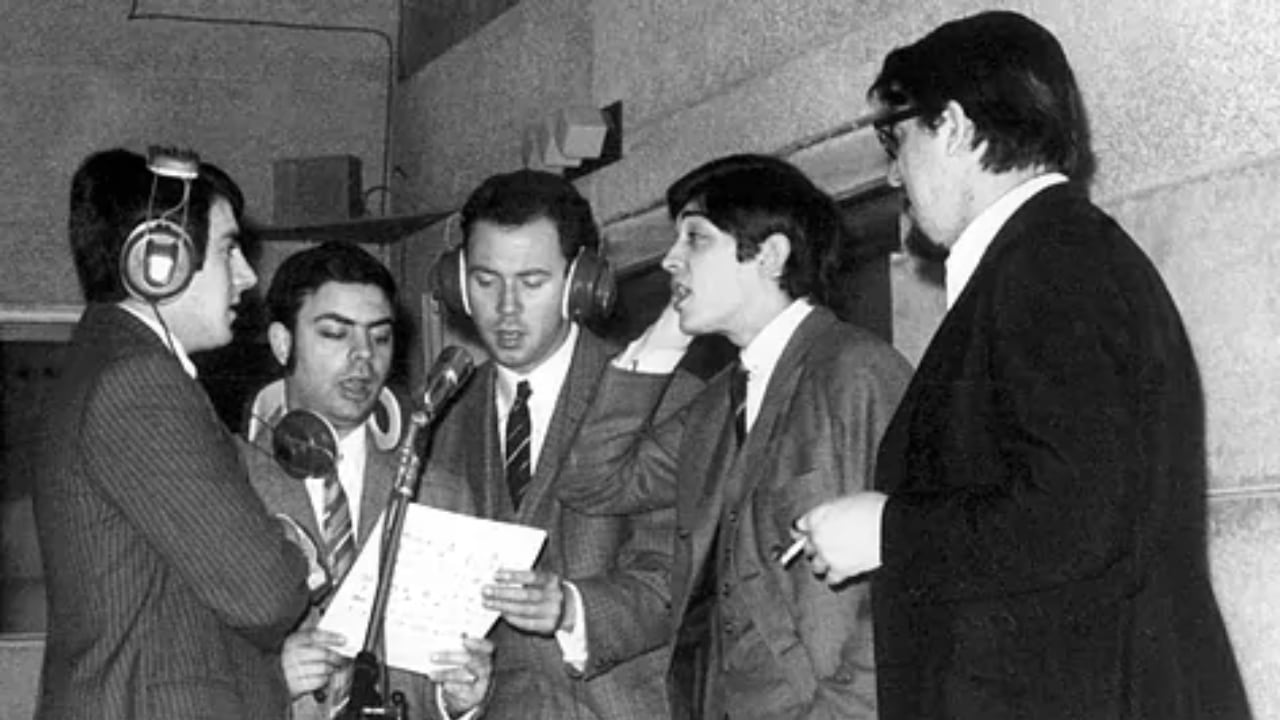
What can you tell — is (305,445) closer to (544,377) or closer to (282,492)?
(282,492)

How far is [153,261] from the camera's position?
2.54 meters

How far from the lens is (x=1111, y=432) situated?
76.3 inches

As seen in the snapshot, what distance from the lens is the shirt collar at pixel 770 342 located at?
2.90 m

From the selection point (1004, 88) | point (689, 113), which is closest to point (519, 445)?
point (1004, 88)

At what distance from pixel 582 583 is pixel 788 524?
511mm

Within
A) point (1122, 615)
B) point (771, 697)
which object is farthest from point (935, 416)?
point (771, 697)

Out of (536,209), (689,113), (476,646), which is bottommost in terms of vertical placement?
(476,646)

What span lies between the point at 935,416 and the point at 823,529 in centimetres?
17

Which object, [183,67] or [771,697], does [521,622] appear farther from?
[183,67]

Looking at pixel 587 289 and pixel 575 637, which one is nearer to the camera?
pixel 575 637

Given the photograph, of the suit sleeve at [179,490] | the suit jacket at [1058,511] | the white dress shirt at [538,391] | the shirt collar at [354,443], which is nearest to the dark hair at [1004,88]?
the suit jacket at [1058,511]

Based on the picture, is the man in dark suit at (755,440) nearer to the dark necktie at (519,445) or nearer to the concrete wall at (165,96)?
the dark necktie at (519,445)

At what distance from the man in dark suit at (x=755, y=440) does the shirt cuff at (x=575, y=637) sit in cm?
16

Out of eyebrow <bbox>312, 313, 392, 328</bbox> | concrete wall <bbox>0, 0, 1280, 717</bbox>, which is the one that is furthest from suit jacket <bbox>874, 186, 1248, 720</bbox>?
eyebrow <bbox>312, 313, 392, 328</bbox>
